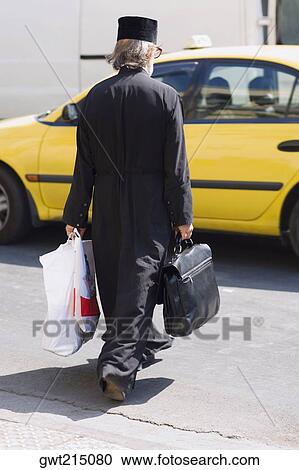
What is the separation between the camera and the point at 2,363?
18.0 ft

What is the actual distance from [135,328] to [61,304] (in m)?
0.40

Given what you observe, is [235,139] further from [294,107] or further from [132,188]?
[132,188]

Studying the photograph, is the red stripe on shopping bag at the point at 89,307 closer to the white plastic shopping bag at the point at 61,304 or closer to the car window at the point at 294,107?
the white plastic shopping bag at the point at 61,304

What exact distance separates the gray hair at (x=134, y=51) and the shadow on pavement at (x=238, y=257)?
2679 millimetres

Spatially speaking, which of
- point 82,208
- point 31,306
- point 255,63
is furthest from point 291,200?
point 82,208

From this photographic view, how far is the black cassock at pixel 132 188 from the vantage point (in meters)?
4.79

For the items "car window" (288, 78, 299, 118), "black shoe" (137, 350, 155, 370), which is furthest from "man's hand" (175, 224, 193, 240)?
"car window" (288, 78, 299, 118)

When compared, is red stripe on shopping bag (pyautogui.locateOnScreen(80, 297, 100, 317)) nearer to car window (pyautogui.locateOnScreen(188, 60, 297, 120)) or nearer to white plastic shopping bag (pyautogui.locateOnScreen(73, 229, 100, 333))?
white plastic shopping bag (pyautogui.locateOnScreen(73, 229, 100, 333))

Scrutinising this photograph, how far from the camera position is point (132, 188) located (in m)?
4.88

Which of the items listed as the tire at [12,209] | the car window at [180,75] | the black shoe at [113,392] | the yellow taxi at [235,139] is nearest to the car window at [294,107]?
the yellow taxi at [235,139]

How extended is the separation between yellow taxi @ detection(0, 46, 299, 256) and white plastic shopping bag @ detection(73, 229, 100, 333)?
248cm

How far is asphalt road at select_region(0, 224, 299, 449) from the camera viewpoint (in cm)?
447

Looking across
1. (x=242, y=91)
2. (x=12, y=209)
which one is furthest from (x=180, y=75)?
(x=12, y=209)

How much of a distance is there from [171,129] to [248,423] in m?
1.46
